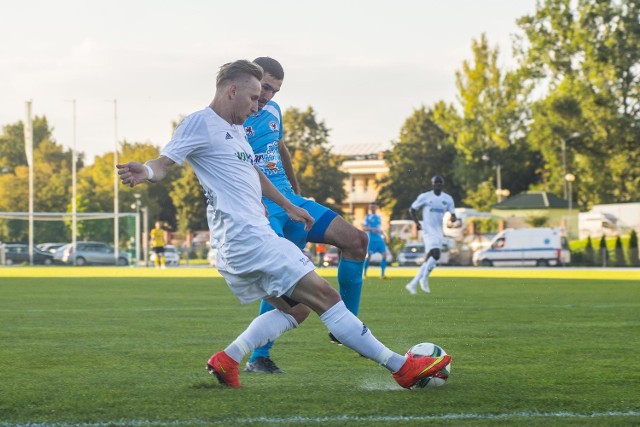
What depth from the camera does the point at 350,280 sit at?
25.2 feet

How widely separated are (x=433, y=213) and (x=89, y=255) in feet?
140

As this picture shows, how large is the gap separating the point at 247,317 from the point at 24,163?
112 metres

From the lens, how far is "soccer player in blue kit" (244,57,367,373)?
721 centimetres

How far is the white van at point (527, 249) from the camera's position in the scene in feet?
169

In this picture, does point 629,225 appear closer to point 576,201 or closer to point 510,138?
point 576,201

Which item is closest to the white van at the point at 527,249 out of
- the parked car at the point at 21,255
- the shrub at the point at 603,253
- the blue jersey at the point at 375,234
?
the shrub at the point at 603,253

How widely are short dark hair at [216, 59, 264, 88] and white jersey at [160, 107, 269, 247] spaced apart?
0.67 feet

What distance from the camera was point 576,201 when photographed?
75688 mm

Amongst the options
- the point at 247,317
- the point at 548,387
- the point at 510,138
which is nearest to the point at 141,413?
the point at 548,387

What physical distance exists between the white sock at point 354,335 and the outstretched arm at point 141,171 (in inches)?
46.3

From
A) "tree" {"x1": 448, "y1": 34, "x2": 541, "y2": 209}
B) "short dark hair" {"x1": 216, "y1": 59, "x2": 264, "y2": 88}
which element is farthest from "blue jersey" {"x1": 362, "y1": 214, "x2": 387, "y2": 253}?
"tree" {"x1": 448, "y1": 34, "x2": 541, "y2": 209}

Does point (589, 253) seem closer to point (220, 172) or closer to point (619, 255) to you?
point (619, 255)

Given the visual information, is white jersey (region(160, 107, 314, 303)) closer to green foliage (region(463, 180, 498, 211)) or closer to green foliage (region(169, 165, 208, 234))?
green foliage (region(463, 180, 498, 211))

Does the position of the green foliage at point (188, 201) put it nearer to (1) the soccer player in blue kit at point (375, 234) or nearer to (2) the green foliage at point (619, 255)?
(2) the green foliage at point (619, 255)
